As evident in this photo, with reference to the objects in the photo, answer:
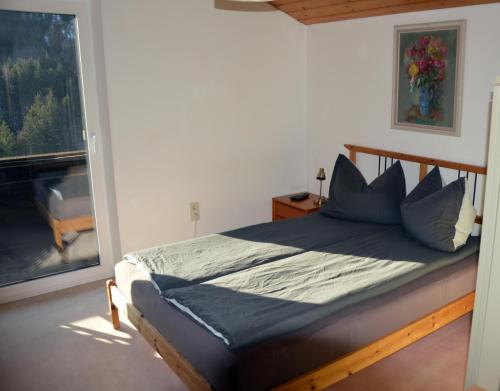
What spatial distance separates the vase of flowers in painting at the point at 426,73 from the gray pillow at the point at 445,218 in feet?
2.19

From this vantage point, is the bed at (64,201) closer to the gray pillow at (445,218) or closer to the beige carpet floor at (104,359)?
the beige carpet floor at (104,359)

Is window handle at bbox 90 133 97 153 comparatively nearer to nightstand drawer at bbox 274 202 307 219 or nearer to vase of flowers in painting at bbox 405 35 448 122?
nightstand drawer at bbox 274 202 307 219

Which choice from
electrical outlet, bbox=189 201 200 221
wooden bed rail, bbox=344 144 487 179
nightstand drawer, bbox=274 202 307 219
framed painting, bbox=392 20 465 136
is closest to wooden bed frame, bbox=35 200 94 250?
electrical outlet, bbox=189 201 200 221

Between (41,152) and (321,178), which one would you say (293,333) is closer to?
(321,178)

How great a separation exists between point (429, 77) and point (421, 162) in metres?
0.59

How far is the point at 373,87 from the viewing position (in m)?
3.98

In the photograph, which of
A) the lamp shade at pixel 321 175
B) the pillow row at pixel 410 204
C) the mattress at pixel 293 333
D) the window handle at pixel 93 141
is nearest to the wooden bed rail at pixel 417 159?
the pillow row at pixel 410 204

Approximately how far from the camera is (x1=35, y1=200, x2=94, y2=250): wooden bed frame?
12.6 feet

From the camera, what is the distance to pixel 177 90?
398 cm

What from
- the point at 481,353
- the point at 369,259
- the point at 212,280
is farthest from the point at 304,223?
the point at 481,353

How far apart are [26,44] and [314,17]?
2.23m

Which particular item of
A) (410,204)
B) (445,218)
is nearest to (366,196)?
(410,204)

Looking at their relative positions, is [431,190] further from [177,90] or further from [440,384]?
[177,90]

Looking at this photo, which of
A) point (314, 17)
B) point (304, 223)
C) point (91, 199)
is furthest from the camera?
point (314, 17)
